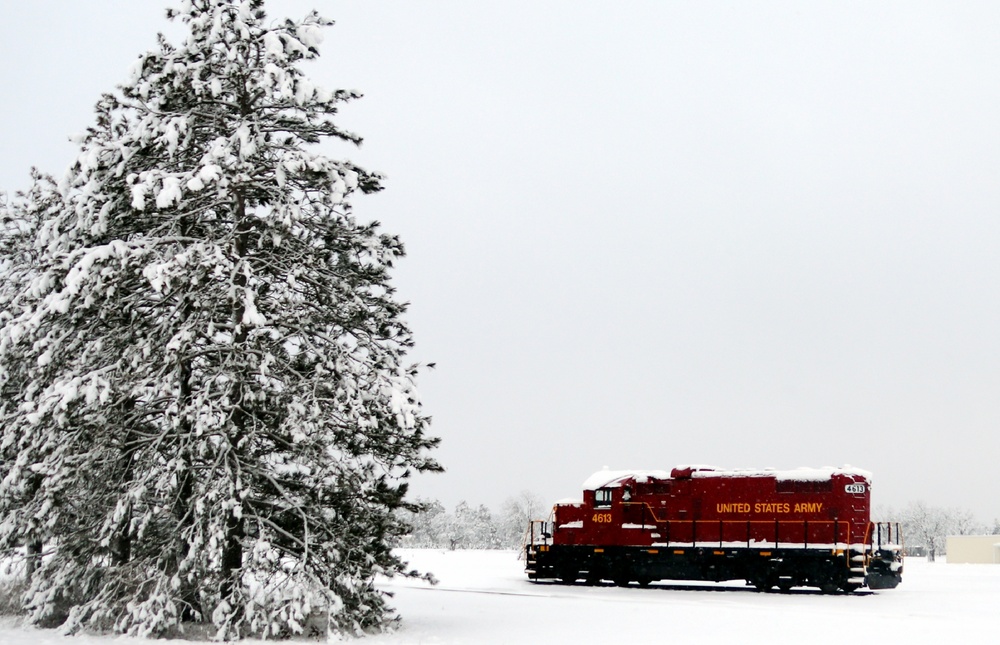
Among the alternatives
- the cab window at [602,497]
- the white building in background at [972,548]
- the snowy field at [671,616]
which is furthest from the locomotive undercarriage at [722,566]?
the white building in background at [972,548]

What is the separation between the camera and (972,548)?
66.4 metres

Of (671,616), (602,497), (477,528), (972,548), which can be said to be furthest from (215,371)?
(477,528)

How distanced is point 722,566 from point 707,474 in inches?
127

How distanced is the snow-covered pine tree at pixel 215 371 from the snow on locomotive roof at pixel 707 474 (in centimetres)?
1603

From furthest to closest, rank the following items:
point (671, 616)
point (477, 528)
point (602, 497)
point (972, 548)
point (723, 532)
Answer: point (477, 528)
point (972, 548)
point (602, 497)
point (723, 532)
point (671, 616)

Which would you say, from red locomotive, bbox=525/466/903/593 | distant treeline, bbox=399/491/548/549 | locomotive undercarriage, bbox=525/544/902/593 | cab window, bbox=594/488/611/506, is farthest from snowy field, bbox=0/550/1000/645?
Result: distant treeline, bbox=399/491/548/549

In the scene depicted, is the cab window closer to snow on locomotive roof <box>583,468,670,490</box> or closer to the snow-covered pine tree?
snow on locomotive roof <box>583,468,670,490</box>

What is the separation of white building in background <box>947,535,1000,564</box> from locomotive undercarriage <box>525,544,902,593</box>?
39.5m

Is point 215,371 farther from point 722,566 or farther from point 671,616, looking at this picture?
point 722,566

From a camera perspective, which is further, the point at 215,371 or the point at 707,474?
the point at 707,474

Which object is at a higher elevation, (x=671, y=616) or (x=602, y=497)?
(x=602, y=497)

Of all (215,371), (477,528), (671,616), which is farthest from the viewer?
(477,528)

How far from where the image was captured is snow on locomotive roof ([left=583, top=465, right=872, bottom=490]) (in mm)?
31688

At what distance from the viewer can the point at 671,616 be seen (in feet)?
74.0
